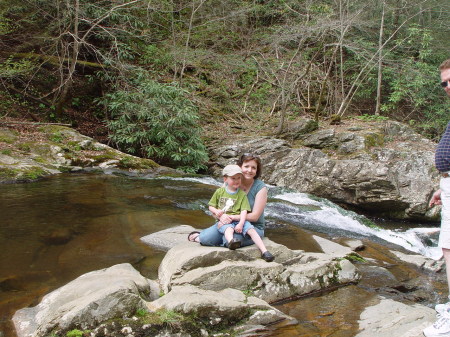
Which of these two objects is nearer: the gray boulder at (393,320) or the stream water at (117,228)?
the gray boulder at (393,320)

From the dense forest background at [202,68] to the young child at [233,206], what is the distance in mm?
7611

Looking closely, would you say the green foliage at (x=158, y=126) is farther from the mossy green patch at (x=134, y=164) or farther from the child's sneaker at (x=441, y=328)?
the child's sneaker at (x=441, y=328)

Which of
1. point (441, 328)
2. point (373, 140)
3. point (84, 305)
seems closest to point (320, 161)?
point (373, 140)

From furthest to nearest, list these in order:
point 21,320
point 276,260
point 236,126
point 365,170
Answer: point 236,126, point 365,170, point 276,260, point 21,320

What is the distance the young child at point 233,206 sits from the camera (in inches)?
147

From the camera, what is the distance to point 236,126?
14.5m

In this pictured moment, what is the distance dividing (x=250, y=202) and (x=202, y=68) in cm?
1387

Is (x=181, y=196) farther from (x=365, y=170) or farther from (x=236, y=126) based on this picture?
(x=236, y=126)

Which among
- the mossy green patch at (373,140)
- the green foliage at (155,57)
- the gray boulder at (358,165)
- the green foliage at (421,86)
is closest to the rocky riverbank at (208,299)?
the gray boulder at (358,165)

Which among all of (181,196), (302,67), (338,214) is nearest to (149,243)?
(181,196)

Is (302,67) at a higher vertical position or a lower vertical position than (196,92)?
higher

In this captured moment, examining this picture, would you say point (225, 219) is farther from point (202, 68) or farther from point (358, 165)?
point (202, 68)

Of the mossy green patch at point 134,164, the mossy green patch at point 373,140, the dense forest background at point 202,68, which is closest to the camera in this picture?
the mossy green patch at point 134,164

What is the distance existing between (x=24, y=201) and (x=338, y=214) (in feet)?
20.2
